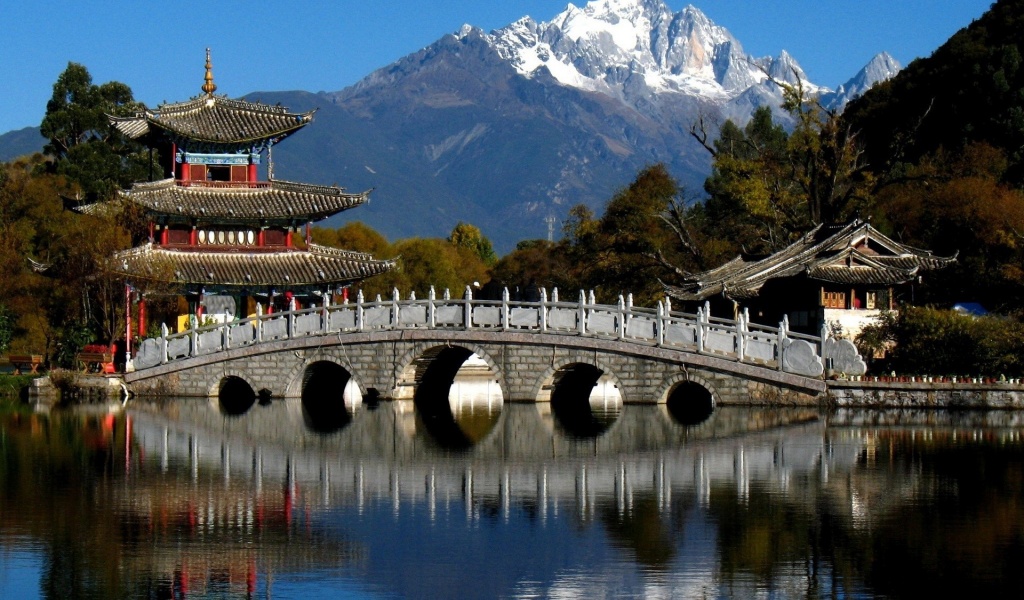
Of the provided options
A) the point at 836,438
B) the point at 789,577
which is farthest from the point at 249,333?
the point at 789,577

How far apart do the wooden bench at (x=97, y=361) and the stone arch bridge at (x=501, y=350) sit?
4.27 feet

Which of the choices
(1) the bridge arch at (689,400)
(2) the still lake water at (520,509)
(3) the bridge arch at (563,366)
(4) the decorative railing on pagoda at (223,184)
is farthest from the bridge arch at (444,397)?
(4) the decorative railing on pagoda at (223,184)

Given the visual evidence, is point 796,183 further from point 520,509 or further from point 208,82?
point 520,509

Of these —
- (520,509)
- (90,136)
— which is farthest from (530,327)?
(90,136)

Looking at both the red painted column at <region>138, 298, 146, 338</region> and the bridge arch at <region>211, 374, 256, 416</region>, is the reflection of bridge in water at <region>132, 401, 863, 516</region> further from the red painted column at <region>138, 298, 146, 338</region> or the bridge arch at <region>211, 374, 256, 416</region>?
the red painted column at <region>138, 298, 146, 338</region>

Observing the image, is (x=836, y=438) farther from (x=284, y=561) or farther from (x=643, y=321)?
(x=284, y=561)

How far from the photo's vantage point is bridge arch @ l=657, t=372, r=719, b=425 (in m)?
35.4

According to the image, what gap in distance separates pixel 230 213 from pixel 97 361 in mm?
6760

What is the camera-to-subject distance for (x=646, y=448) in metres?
28.5

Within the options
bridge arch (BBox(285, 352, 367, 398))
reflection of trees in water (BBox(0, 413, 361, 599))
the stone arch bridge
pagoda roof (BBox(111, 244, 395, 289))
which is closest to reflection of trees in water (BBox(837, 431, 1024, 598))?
reflection of trees in water (BBox(0, 413, 361, 599))

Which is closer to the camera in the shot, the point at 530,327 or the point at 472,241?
the point at 530,327

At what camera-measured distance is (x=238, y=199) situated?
48.0 metres

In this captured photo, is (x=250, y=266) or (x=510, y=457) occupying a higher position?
(x=250, y=266)

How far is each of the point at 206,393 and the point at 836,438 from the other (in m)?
18.6
